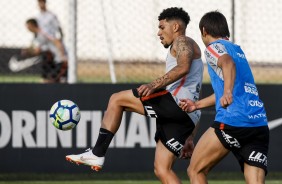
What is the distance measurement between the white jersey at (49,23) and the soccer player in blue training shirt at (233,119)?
6.11m

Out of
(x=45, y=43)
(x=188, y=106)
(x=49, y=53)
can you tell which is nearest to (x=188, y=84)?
(x=188, y=106)

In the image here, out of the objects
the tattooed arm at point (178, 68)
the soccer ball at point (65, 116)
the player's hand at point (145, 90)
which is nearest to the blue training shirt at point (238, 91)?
the tattooed arm at point (178, 68)

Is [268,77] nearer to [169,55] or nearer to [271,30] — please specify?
[271,30]

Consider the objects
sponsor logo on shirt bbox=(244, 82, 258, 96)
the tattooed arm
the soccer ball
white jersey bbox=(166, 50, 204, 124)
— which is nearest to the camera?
sponsor logo on shirt bbox=(244, 82, 258, 96)

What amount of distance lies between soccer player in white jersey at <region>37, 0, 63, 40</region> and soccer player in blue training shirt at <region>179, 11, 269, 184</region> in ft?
19.4

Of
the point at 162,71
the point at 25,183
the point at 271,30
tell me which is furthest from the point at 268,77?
the point at 25,183

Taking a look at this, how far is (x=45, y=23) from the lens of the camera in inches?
552

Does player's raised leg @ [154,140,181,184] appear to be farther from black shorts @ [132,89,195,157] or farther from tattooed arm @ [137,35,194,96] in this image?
tattooed arm @ [137,35,194,96]

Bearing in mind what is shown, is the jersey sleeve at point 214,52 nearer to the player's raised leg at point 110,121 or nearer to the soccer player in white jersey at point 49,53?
the player's raised leg at point 110,121

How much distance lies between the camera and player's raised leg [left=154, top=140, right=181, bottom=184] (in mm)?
8562

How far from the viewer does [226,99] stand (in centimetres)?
739

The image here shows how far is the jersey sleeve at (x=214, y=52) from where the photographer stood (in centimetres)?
764

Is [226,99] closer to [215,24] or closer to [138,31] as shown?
[215,24]

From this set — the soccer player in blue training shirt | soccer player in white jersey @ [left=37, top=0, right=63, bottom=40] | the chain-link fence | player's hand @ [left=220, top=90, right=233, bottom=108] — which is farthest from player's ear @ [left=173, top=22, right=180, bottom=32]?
soccer player in white jersey @ [left=37, top=0, right=63, bottom=40]
